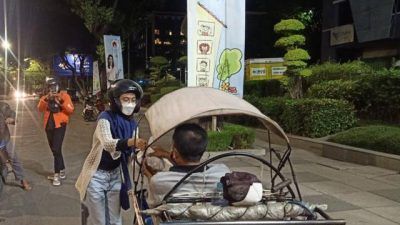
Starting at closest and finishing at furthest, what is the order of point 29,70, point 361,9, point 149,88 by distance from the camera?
point 361,9, point 149,88, point 29,70

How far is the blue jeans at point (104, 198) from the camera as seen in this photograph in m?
4.11

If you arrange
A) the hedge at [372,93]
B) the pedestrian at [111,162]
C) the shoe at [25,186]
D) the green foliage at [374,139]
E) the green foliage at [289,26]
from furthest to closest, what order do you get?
the green foliage at [289,26], the hedge at [372,93], the green foliage at [374,139], the shoe at [25,186], the pedestrian at [111,162]

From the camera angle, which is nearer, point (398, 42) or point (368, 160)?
point (368, 160)

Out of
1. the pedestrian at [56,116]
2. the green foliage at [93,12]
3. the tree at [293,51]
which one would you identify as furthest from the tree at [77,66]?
the pedestrian at [56,116]

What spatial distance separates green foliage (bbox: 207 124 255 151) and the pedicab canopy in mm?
8114

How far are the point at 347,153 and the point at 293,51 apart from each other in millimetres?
5692

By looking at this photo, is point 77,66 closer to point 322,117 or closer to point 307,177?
point 322,117

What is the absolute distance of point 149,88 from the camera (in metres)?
32.8

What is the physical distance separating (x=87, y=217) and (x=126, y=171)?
547 mm

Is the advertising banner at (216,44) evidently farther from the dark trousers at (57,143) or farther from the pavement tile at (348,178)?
the dark trousers at (57,143)

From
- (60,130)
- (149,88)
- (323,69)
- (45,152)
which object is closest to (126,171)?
(60,130)

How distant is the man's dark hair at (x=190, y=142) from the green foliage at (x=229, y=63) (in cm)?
913

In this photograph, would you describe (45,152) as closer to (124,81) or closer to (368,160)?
(368,160)

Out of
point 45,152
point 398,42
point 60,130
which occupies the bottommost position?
point 45,152
